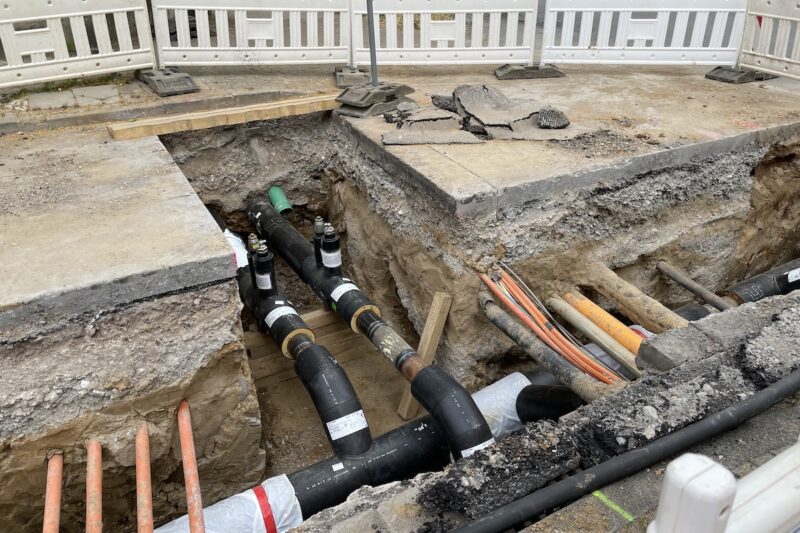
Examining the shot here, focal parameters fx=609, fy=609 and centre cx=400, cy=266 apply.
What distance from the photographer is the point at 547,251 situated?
3449mm

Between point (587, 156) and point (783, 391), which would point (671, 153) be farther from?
point (783, 391)

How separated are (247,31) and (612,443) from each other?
4290 mm

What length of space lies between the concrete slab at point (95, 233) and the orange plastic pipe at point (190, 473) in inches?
21.9

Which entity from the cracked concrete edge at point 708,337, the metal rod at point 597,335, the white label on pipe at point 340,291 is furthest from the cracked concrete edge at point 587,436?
the white label on pipe at point 340,291

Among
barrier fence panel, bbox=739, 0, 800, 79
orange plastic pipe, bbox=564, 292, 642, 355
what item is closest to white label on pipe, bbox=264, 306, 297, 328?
orange plastic pipe, bbox=564, 292, 642, 355

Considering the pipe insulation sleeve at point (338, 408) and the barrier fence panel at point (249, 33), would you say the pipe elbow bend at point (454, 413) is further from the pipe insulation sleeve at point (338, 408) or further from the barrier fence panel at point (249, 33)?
the barrier fence panel at point (249, 33)

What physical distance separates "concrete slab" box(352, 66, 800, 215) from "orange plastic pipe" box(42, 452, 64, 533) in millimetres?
2173

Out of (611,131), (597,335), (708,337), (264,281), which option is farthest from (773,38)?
(264,281)

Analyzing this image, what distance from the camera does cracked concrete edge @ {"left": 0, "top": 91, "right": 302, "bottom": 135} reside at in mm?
4141

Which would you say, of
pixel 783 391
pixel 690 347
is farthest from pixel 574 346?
pixel 783 391

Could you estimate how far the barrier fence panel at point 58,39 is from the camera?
4.23 m

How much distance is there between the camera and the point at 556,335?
120 inches

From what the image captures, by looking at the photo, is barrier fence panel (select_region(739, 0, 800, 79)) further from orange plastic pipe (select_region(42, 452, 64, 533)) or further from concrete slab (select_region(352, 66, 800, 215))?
orange plastic pipe (select_region(42, 452, 64, 533))

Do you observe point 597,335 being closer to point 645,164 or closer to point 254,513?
point 645,164
